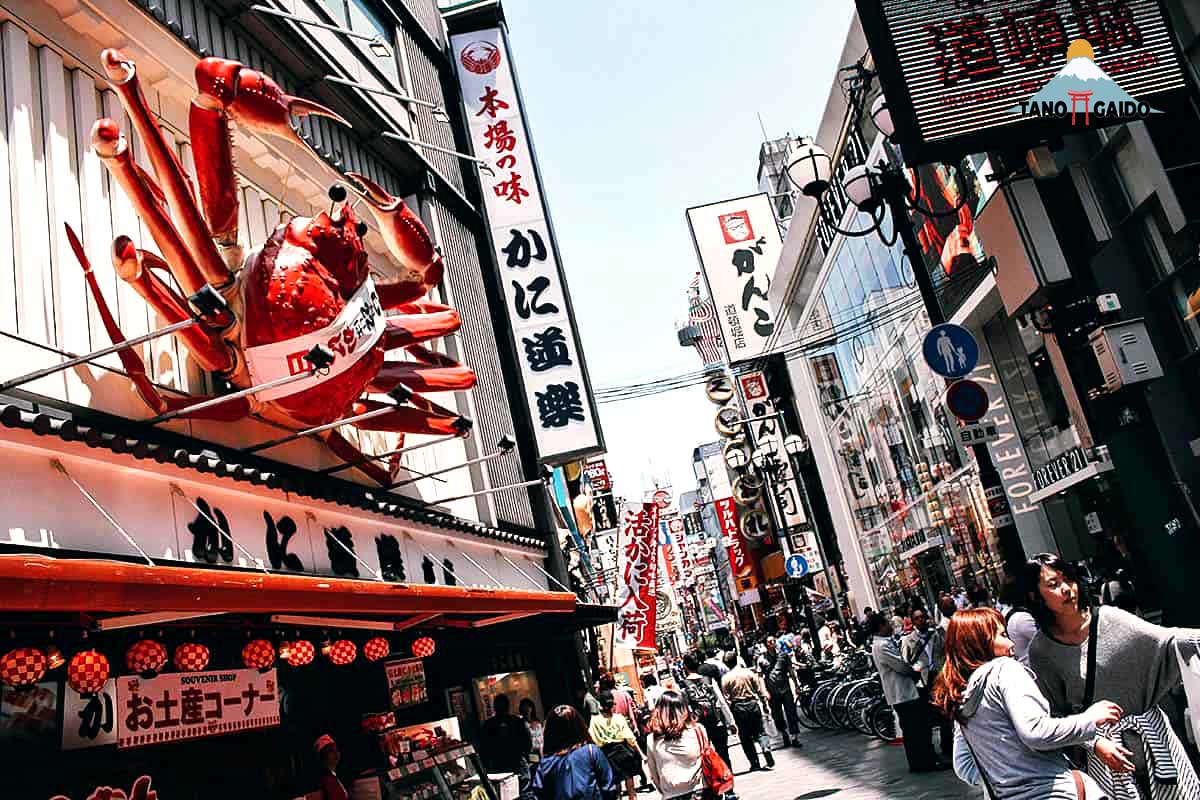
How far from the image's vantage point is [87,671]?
6.25 metres

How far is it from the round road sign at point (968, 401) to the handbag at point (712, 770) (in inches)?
236

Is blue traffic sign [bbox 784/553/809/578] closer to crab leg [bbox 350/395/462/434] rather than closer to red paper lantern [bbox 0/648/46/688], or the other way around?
crab leg [bbox 350/395/462/434]

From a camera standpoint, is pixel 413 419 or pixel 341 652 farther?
pixel 413 419

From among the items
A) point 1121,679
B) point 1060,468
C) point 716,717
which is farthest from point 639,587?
point 1121,679

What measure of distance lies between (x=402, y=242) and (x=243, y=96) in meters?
3.05

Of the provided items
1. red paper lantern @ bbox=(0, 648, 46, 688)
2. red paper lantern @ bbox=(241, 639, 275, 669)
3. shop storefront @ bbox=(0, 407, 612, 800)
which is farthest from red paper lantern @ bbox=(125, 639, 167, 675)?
red paper lantern @ bbox=(241, 639, 275, 669)

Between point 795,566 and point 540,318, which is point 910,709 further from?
point 795,566

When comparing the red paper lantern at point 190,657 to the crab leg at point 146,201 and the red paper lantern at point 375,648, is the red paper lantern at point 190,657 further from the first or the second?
the crab leg at point 146,201

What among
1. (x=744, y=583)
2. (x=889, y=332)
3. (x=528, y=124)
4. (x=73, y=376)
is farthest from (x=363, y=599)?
(x=744, y=583)

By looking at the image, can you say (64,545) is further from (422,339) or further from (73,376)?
(422,339)

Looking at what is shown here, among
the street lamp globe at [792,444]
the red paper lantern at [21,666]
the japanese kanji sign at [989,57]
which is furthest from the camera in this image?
the street lamp globe at [792,444]

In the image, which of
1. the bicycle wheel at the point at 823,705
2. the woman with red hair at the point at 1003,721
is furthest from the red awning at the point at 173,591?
the bicycle wheel at the point at 823,705

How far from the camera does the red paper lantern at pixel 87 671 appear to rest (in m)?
Result: 6.20

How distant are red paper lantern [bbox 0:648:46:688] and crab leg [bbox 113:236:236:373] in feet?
9.54
